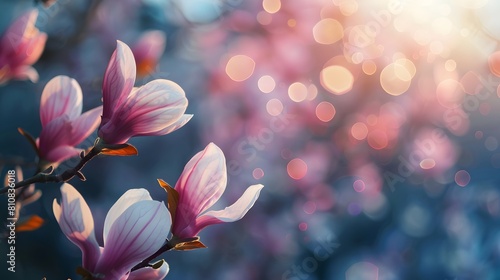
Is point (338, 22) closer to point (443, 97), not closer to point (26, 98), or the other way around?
point (443, 97)

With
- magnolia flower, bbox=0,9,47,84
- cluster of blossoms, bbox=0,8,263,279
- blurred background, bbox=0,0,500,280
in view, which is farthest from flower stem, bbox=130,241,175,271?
blurred background, bbox=0,0,500,280

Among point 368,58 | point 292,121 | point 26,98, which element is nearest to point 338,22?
point 368,58

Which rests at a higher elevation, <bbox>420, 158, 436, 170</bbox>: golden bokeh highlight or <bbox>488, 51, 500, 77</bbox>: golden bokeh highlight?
<bbox>488, 51, 500, 77</bbox>: golden bokeh highlight

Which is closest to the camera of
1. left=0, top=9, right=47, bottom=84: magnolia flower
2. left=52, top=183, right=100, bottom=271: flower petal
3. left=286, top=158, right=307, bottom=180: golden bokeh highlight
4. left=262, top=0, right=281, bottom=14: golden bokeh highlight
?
left=52, top=183, right=100, bottom=271: flower petal

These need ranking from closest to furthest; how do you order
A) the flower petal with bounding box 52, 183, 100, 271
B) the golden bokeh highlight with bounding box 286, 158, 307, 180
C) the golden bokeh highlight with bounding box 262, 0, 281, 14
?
the flower petal with bounding box 52, 183, 100, 271 < the golden bokeh highlight with bounding box 262, 0, 281, 14 < the golden bokeh highlight with bounding box 286, 158, 307, 180

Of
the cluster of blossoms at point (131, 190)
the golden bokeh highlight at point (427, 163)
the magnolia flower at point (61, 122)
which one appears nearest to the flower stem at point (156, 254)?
the cluster of blossoms at point (131, 190)

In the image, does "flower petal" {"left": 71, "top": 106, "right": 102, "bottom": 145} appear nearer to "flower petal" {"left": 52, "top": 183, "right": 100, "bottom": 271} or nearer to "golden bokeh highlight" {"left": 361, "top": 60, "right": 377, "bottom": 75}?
"flower petal" {"left": 52, "top": 183, "right": 100, "bottom": 271}
